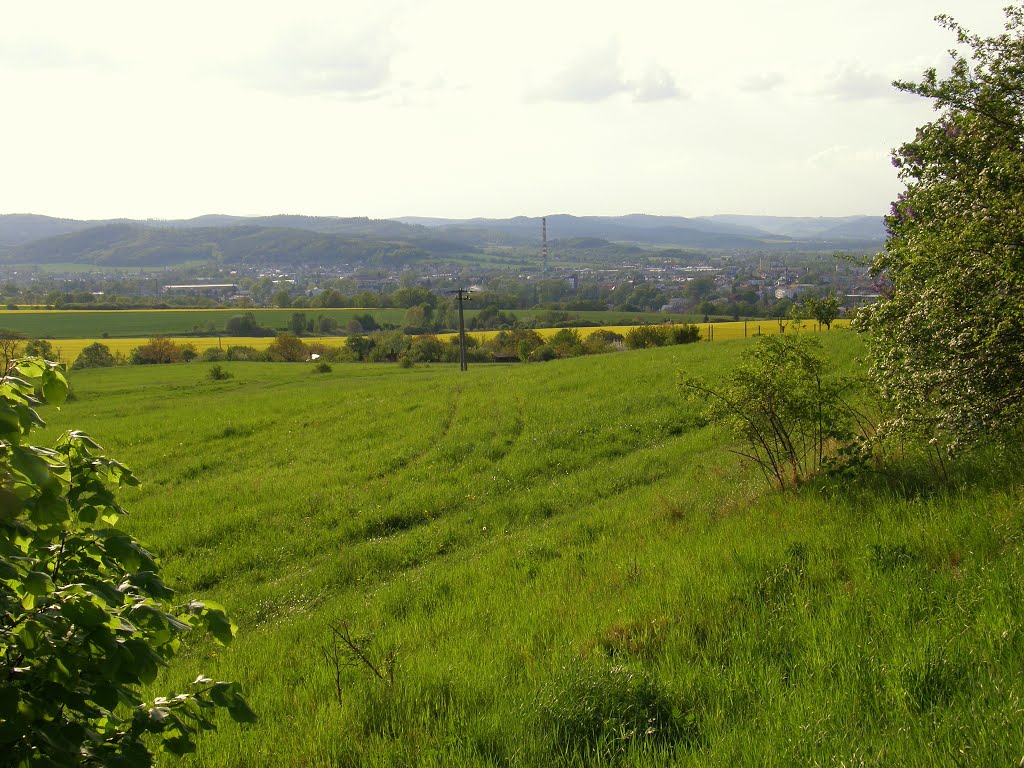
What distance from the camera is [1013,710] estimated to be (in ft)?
13.0

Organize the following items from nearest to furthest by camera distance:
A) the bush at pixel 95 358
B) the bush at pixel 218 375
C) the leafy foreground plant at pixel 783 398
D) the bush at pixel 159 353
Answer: the leafy foreground plant at pixel 783 398
the bush at pixel 218 375
the bush at pixel 95 358
the bush at pixel 159 353

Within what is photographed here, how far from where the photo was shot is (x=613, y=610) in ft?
24.3

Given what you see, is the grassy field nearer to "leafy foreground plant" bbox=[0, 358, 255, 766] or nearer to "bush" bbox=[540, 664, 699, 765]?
"bush" bbox=[540, 664, 699, 765]

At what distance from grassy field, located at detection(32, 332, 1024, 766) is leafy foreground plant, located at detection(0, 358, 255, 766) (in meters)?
2.12

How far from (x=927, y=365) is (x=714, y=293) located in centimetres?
16882

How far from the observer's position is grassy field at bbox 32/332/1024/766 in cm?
460

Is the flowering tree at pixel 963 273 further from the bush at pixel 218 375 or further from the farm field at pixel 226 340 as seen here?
the farm field at pixel 226 340

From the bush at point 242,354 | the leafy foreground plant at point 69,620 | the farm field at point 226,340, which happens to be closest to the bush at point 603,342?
the farm field at point 226,340

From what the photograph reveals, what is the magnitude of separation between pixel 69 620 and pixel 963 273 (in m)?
8.72

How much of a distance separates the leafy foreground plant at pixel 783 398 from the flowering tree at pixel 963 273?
49.0 inches

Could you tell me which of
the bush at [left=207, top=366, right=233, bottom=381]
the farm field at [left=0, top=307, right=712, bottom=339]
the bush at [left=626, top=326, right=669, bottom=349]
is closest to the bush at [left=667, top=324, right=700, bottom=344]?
the bush at [left=626, top=326, right=669, bottom=349]

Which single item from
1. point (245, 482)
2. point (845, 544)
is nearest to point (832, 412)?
point (845, 544)

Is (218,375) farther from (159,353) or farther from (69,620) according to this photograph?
(69,620)

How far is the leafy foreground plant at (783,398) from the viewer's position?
11.1 meters
